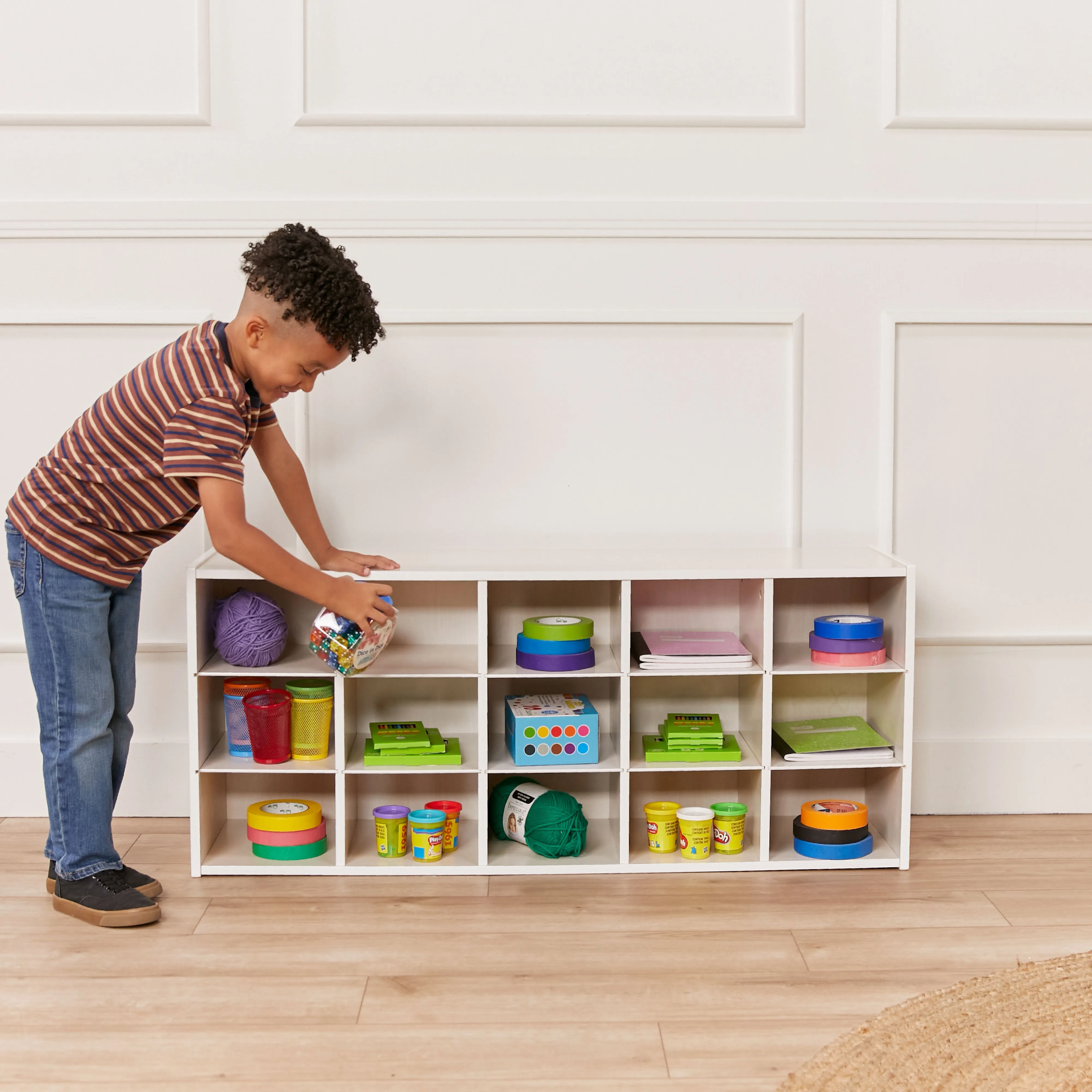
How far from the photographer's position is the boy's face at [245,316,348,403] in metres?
1.64

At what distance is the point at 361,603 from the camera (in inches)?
69.0

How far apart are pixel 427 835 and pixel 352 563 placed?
48 cm

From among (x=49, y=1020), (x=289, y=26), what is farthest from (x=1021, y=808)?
(x=289, y=26)

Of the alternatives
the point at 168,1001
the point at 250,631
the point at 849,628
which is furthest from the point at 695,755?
the point at 168,1001

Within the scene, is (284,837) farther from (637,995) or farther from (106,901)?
(637,995)

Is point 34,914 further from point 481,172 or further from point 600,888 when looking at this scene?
point 481,172

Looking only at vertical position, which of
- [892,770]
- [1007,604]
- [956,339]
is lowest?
[892,770]

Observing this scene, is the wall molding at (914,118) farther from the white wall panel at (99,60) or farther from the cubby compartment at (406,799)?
the cubby compartment at (406,799)

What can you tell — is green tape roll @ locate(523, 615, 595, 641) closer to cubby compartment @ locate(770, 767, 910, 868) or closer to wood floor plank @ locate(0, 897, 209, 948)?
cubby compartment @ locate(770, 767, 910, 868)

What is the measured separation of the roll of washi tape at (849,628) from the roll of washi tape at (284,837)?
3.11 feet

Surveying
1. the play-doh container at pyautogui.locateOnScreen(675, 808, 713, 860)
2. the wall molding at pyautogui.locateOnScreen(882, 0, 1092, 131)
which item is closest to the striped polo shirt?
the play-doh container at pyautogui.locateOnScreen(675, 808, 713, 860)

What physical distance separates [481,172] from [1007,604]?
52.0 inches

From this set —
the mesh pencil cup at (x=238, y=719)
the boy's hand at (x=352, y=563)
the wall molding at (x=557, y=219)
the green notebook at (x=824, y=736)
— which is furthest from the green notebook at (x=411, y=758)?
the wall molding at (x=557, y=219)

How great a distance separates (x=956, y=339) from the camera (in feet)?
7.13
